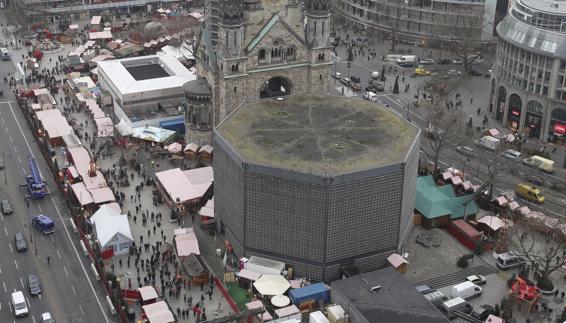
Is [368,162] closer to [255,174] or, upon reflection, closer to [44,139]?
[255,174]

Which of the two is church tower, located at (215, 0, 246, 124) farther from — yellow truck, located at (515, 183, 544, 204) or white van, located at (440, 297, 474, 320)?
white van, located at (440, 297, 474, 320)

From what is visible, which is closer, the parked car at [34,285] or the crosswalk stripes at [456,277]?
the parked car at [34,285]

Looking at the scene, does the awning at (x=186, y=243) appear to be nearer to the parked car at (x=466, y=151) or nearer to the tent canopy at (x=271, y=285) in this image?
the tent canopy at (x=271, y=285)

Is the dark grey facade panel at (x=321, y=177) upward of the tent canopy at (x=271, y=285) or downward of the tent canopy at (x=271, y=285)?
upward


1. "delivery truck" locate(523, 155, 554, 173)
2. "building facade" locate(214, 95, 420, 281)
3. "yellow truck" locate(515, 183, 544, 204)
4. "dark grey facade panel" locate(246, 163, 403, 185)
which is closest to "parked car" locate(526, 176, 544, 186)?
"delivery truck" locate(523, 155, 554, 173)

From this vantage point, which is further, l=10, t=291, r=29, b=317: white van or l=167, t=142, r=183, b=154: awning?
l=167, t=142, r=183, b=154: awning

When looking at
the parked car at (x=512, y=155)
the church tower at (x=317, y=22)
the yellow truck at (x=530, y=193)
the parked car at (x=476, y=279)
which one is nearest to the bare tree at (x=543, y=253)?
the parked car at (x=476, y=279)
